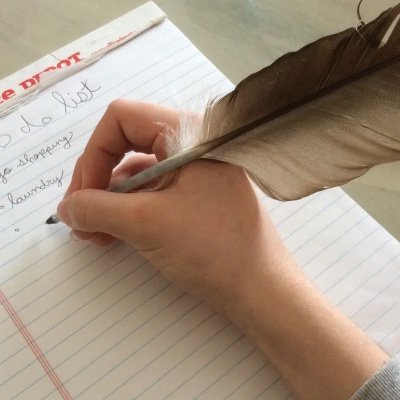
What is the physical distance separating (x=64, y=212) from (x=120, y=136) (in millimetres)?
124

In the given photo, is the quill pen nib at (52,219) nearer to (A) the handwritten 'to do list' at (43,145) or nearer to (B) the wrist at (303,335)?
(A) the handwritten 'to do list' at (43,145)

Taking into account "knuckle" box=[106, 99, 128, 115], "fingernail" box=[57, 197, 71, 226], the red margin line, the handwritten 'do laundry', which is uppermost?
"knuckle" box=[106, 99, 128, 115]

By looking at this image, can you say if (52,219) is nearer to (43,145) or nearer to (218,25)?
(43,145)

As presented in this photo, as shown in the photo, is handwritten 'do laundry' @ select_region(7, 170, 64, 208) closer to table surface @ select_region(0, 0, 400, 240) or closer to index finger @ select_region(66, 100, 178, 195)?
index finger @ select_region(66, 100, 178, 195)

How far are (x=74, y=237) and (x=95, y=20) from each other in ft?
1.34

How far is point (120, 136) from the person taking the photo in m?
0.76

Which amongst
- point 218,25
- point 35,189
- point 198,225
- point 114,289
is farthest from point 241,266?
point 218,25

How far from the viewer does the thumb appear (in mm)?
661

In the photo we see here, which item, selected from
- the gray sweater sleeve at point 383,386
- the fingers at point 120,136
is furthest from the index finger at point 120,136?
the gray sweater sleeve at point 383,386

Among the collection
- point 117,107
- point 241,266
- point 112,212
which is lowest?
point 241,266

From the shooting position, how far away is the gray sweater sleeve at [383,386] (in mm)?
605

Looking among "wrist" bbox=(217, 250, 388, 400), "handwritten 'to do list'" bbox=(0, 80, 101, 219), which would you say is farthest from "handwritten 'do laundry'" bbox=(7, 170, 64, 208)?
"wrist" bbox=(217, 250, 388, 400)

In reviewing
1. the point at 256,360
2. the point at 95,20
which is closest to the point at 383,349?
the point at 256,360

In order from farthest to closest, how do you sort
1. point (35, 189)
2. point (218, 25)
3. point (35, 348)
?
point (218, 25)
point (35, 189)
point (35, 348)
